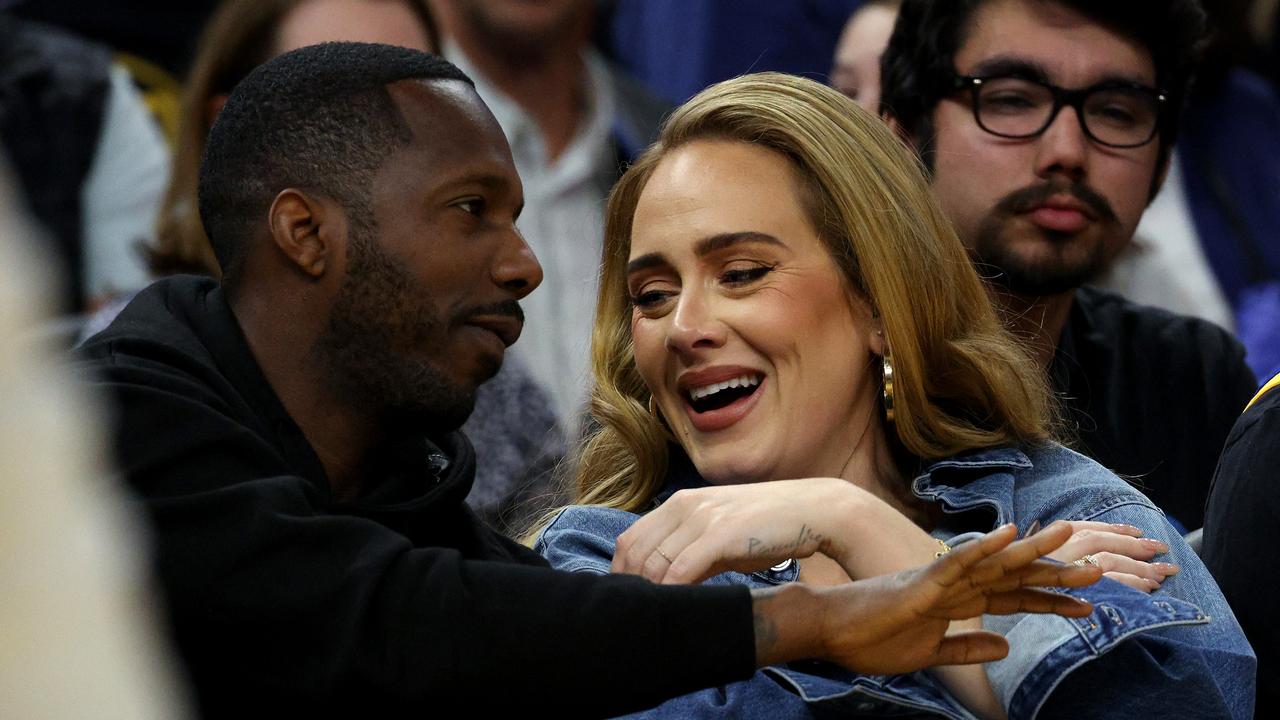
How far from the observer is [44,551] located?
2.37ft

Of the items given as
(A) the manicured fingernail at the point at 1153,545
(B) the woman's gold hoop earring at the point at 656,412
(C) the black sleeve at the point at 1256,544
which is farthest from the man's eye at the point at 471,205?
(C) the black sleeve at the point at 1256,544

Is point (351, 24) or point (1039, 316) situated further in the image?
point (351, 24)

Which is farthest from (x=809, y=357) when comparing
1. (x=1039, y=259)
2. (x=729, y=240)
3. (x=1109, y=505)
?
(x=1039, y=259)

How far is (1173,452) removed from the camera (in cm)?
350

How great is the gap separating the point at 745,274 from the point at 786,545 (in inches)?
24.8

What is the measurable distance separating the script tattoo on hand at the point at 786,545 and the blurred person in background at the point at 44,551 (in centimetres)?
140

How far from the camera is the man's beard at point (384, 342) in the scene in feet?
7.01

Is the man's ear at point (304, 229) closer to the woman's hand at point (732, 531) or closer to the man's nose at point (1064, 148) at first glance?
the woman's hand at point (732, 531)

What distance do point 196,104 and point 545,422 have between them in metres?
1.09

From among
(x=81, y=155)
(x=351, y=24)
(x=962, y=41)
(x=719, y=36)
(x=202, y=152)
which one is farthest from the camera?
(x=719, y=36)

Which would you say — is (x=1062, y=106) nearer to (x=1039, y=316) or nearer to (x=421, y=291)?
(x=1039, y=316)

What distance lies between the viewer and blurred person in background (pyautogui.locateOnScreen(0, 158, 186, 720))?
704 mm

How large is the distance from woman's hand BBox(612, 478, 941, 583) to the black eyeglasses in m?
1.43

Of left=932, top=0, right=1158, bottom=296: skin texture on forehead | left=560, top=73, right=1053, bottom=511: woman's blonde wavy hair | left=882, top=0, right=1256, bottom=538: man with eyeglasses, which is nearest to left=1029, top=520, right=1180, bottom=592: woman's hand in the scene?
left=560, top=73, right=1053, bottom=511: woman's blonde wavy hair
